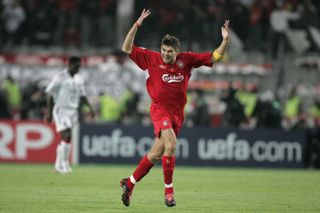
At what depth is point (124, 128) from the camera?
22.0 metres

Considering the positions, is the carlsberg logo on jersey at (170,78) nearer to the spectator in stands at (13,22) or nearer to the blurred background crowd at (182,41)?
the blurred background crowd at (182,41)

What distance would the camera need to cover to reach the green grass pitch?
10922 mm

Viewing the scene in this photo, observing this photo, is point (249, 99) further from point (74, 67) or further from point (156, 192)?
point (156, 192)

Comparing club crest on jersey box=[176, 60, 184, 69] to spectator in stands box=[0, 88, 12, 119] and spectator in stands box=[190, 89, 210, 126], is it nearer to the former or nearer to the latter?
spectator in stands box=[190, 89, 210, 126]

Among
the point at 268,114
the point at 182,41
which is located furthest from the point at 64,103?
the point at 182,41

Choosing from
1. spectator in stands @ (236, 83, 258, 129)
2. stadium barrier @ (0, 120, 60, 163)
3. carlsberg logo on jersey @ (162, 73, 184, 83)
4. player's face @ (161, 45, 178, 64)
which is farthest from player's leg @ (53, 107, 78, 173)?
spectator in stands @ (236, 83, 258, 129)

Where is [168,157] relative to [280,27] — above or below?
above

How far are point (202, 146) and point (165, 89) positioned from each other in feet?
36.2

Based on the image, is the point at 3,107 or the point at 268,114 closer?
the point at 268,114

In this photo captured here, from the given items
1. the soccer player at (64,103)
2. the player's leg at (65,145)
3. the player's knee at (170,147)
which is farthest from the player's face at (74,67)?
the player's knee at (170,147)

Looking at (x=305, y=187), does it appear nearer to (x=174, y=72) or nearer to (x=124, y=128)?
(x=174, y=72)

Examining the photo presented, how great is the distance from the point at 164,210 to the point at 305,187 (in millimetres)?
5061

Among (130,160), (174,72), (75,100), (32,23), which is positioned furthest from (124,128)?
(174,72)

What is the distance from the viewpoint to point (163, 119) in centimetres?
1114
